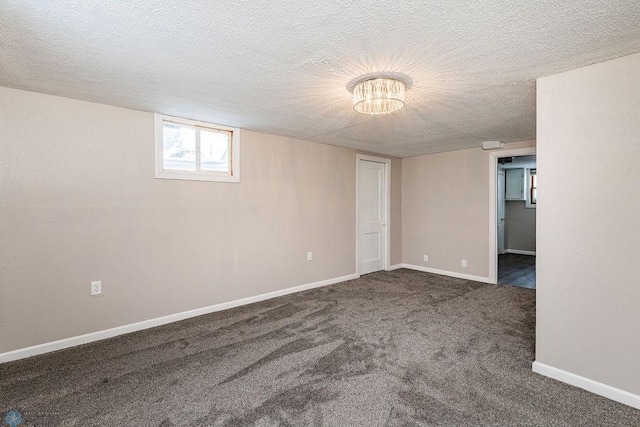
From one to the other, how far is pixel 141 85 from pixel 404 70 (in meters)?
1.98

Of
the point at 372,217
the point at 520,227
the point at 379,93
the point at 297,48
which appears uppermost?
the point at 297,48

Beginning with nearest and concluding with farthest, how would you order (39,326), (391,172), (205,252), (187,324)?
(39,326)
(187,324)
(205,252)
(391,172)

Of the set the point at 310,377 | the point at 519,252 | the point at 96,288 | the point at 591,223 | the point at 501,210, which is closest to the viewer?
the point at 591,223

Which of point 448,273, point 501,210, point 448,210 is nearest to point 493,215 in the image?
point 448,210

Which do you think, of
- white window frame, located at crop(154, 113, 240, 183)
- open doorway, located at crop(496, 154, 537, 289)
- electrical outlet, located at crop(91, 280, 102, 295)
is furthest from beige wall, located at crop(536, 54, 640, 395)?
open doorway, located at crop(496, 154, 537, 289)

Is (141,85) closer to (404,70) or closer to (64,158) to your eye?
(64,158)

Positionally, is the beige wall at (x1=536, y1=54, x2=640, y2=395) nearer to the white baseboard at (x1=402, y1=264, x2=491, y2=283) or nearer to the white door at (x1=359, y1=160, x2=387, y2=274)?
the white baseboard at (x1=402, y1=264, x2=491, y2=283)

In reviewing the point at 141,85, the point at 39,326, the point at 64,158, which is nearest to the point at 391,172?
the point at 141,85

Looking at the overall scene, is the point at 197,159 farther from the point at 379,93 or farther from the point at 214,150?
the point at 379,93

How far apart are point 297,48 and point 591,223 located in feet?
7.19

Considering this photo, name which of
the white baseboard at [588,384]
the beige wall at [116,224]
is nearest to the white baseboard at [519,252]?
the white baseboard at [588,384]

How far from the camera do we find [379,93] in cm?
216

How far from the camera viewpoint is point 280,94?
2477 millimetres

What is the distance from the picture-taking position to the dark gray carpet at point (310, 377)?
1.73 meters
